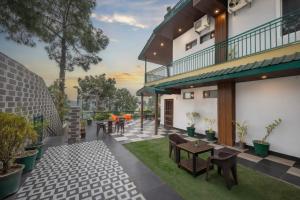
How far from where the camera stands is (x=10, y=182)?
8.11ft

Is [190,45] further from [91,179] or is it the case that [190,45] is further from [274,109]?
[91,179]

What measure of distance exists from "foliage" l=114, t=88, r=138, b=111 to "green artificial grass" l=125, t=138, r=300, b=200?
18.9m

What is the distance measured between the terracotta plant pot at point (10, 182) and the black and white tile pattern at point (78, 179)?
0.49 ft

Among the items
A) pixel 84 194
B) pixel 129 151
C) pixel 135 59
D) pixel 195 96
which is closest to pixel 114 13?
pixel 135 59

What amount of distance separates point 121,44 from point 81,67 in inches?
146

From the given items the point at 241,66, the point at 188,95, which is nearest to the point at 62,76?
the point at 188,95

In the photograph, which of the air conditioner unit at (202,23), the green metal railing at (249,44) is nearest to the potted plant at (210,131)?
the green metal railing at (249,44)

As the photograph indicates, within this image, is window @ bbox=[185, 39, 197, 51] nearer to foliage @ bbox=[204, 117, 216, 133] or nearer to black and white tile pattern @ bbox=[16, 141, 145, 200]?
foliage @ bbox=[204, 117, 216, 133]

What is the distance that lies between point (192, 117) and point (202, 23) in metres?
5.31

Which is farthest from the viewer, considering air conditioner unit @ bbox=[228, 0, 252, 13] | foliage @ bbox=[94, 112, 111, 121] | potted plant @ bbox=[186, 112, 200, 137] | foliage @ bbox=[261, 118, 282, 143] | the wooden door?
foliage @ bbox=[94, 112, 111, 121]

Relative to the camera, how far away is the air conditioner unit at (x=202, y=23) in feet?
22.5

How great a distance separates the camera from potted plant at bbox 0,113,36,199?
2436 mm

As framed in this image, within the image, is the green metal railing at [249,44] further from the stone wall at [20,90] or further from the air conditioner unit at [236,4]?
the stone wall at [20,90]

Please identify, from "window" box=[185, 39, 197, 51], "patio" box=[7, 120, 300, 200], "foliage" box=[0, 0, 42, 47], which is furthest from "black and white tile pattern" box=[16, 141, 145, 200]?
"window" box=[185, 39, 197, 51]
